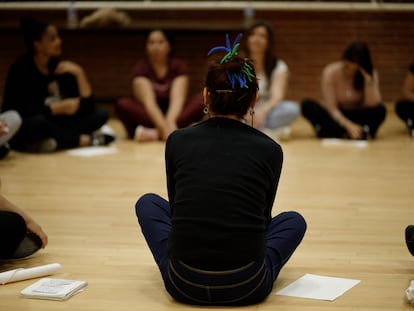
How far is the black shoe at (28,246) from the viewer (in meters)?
3.11

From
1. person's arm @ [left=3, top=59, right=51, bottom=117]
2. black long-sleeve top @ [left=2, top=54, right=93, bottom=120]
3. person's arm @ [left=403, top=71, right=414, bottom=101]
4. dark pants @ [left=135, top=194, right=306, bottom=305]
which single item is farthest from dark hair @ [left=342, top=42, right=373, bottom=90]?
dark pants @ [left=135, top=194, right=306, bottom=305]

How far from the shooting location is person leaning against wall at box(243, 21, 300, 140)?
20.7ft

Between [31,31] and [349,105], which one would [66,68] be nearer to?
[31,31]

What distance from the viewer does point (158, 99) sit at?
656 centimetres

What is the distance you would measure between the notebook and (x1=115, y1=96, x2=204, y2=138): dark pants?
3739mm

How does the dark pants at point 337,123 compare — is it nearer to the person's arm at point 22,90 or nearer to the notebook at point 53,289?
the person's arm at point 22,90

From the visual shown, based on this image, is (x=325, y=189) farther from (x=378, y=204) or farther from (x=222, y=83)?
(x=222, y=83)

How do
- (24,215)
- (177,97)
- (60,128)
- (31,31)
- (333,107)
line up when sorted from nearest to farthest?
(24,215) < (31,31) < (60,128) < (333,107) < (177,97)

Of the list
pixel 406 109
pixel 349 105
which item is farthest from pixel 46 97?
pixel 406 109

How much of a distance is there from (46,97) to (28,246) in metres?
3.03

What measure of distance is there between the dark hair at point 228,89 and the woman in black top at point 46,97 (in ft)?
11.2

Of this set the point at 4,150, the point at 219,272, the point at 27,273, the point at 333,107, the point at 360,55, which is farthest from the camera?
the point at 333,107

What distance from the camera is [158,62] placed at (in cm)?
652

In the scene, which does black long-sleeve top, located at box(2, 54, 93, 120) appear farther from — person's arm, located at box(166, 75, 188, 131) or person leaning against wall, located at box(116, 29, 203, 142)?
person's arm, located at box(166, 75, 188, 131)
